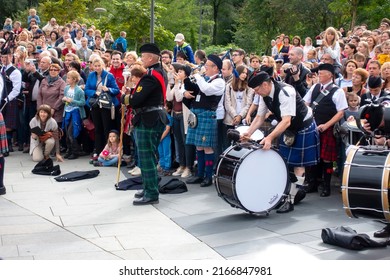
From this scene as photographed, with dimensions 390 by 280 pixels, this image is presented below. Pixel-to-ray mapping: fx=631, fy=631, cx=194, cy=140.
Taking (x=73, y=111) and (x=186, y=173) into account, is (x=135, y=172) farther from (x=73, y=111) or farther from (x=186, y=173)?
(x=73, y=111)

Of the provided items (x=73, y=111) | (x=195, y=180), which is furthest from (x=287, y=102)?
(x=73, y=111)

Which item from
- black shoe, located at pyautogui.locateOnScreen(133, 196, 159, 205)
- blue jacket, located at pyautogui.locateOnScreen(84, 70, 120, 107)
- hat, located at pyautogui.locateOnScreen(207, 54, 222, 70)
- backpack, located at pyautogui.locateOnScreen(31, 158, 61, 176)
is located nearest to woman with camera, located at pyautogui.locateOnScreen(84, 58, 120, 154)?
blue jacket, located at pyautogui.locateOnScreen(84, 70, 120, 107)

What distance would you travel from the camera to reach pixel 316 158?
24.8 feet

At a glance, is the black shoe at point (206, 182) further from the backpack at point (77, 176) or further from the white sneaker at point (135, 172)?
the backpack at point (77, 176)

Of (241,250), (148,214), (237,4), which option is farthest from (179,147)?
(237,4)

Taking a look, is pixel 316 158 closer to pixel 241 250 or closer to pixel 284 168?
pixel 284 168

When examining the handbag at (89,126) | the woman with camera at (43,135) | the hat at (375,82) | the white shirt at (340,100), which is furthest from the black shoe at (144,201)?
the handbag at (89,126)

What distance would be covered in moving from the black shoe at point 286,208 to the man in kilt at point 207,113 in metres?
1.77

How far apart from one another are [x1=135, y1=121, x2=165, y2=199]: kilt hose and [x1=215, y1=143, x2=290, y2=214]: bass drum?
1135mm

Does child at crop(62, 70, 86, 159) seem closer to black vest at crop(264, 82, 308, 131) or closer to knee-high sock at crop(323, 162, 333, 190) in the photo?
knee-high sock at crop(323, 162, 333, 190)

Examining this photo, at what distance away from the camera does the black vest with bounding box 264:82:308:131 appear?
679 cm

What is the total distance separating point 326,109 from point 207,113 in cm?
162

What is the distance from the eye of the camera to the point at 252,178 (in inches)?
257

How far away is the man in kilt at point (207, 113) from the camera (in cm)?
839
